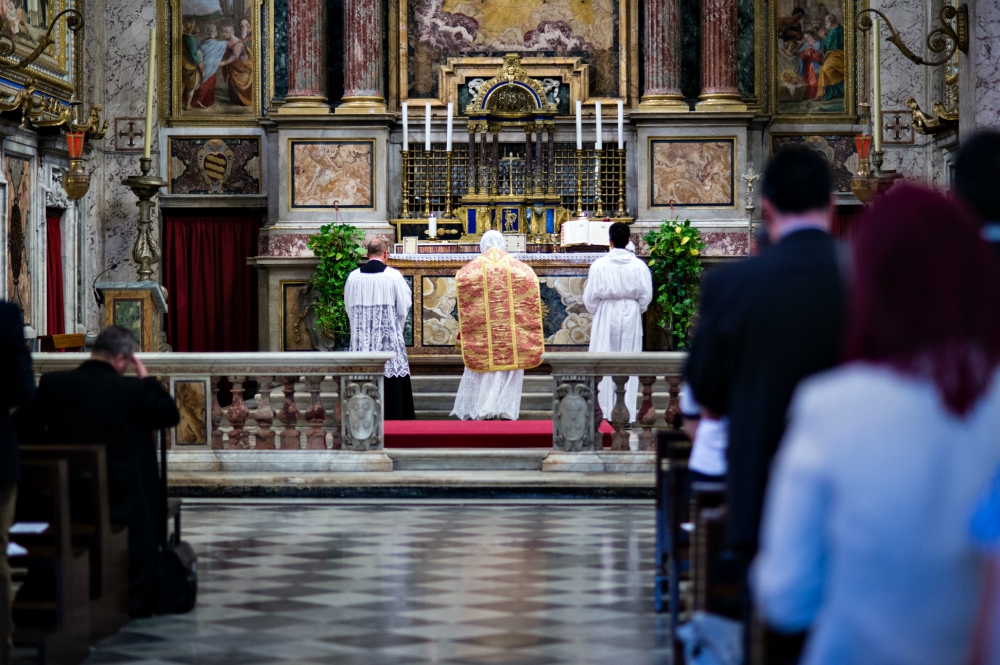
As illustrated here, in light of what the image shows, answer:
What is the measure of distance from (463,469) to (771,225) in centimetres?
706

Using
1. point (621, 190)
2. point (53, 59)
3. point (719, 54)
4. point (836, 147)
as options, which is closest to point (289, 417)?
point (621, 190)

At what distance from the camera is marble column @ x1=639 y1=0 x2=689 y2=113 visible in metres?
15.8

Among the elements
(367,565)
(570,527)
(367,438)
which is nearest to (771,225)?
(367,565)

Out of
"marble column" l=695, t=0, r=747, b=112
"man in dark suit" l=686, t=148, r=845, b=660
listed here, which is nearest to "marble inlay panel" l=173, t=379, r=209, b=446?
"man in dark suit" l=686, t=148, r=845, b=660

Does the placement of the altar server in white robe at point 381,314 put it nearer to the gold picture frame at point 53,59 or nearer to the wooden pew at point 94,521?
the gold picture frame at point 53,59

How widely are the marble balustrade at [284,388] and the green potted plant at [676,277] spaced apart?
4.63 metres

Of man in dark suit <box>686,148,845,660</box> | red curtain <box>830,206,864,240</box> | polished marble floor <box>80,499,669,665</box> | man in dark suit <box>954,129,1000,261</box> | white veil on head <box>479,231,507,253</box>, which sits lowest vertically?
polished marble floor <box>80,499,669,665</box>

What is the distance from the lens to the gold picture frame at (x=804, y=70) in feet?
55.1

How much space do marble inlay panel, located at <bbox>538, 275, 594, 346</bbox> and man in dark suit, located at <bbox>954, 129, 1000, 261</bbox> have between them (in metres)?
10.4

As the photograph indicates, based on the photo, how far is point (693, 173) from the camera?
615 inches

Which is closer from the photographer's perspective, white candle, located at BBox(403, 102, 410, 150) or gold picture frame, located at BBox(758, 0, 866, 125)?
white candle, located at BBox(403, 102, 410, 150)

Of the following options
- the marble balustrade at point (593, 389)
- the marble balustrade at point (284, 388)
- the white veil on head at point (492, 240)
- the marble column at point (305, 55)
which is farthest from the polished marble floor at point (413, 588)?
the marble column at point (305, 55)

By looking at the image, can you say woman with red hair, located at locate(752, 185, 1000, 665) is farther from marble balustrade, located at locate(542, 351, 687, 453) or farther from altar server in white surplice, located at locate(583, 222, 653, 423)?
altar server in white surplice, located at locate(583, 222, 653, 423)

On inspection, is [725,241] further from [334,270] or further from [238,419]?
[238,419]
